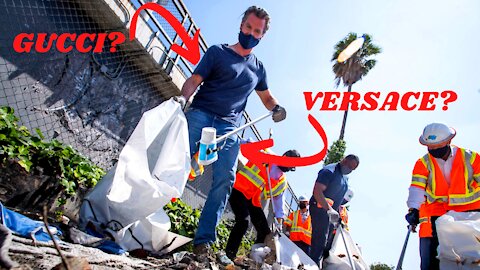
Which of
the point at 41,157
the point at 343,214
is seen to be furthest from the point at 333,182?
the point at 41,157

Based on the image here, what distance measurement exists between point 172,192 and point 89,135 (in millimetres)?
2255

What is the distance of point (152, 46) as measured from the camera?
491cm

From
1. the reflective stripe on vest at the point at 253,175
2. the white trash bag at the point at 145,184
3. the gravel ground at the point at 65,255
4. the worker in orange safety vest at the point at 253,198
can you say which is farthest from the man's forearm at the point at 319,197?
the gravel ground at the point at 65,255

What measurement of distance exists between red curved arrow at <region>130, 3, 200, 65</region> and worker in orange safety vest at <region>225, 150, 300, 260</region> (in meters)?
2.05

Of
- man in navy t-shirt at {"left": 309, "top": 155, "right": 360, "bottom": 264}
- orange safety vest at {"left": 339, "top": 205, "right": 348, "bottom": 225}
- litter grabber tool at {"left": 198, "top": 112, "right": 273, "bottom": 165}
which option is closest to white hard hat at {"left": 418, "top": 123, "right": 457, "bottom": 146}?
man in navy t-shirt at {"left": 309, "top": 155, "right": 360, "bottom": 264}

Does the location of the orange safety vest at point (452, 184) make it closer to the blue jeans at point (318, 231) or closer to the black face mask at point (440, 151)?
the black face mask at point (440, 151)

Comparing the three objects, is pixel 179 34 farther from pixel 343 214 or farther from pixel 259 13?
pixel 343 214

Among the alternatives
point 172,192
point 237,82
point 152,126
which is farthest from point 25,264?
point 237,82

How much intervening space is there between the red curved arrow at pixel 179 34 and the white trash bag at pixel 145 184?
86.8 inches

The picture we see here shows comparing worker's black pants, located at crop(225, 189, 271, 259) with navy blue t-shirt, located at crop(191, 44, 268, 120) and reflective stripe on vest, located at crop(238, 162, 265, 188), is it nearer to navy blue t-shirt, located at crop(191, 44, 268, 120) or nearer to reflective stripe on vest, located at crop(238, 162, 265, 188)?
reflective stripe on vest, located at crop(238, 162, 265, 188)

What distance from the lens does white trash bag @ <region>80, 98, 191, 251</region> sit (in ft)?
7.70

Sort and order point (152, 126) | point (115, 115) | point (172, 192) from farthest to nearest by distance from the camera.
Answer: point (115, 115) < point (152, 126) < point (172, 192)

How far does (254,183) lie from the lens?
4.27 metres

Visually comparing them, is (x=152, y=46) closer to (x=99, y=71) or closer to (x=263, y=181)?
(x=99, y=71)
